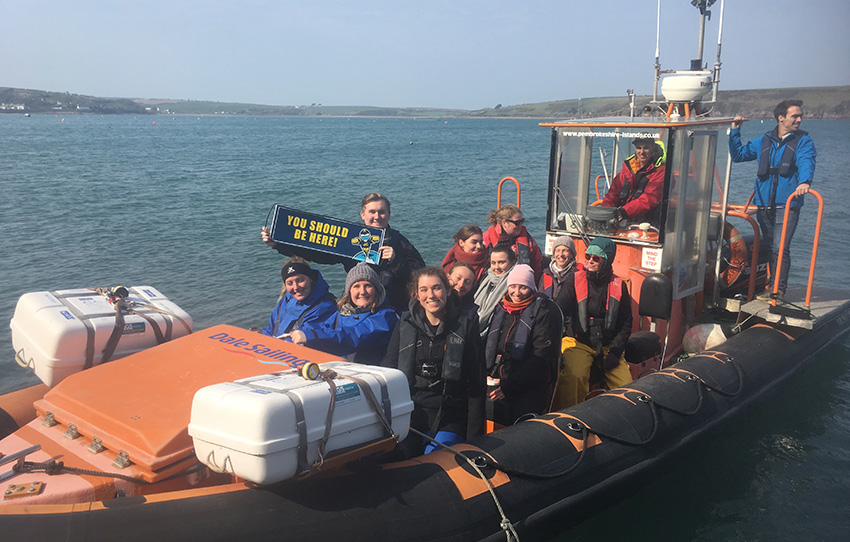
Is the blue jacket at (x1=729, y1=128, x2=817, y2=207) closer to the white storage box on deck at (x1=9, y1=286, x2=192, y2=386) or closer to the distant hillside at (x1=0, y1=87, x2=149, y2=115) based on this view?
the white storage box on deck at (x1=9, y1=286, x2=192, y2=386)

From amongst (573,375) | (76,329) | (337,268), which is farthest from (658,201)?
(337,268)

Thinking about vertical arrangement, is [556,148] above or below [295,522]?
above

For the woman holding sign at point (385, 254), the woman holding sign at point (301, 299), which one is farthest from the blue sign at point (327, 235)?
the woman holding sign at point (301, 299)

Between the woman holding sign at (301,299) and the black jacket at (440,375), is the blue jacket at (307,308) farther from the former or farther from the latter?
the black jacket at (440,375)

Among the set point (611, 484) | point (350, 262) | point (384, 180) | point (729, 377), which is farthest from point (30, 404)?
Result: point (384, 180)

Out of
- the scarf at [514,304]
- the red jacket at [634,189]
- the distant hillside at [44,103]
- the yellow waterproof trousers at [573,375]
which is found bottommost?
the yellow waterproof trousers at [573,375]

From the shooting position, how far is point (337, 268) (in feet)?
44.0

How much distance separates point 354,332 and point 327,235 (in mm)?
1337

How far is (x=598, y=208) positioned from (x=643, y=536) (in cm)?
271

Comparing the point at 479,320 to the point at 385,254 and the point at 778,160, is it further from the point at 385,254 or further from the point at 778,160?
the point at 778,160

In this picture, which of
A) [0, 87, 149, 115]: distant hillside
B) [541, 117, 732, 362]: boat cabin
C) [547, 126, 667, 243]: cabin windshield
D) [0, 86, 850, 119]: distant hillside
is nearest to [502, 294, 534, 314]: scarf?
[541, 117, 732, 362]: boat cabin

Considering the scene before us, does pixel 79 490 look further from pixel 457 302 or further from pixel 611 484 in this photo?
pixel 611 484

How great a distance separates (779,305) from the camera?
237 inches

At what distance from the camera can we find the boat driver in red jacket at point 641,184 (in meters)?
5.39
